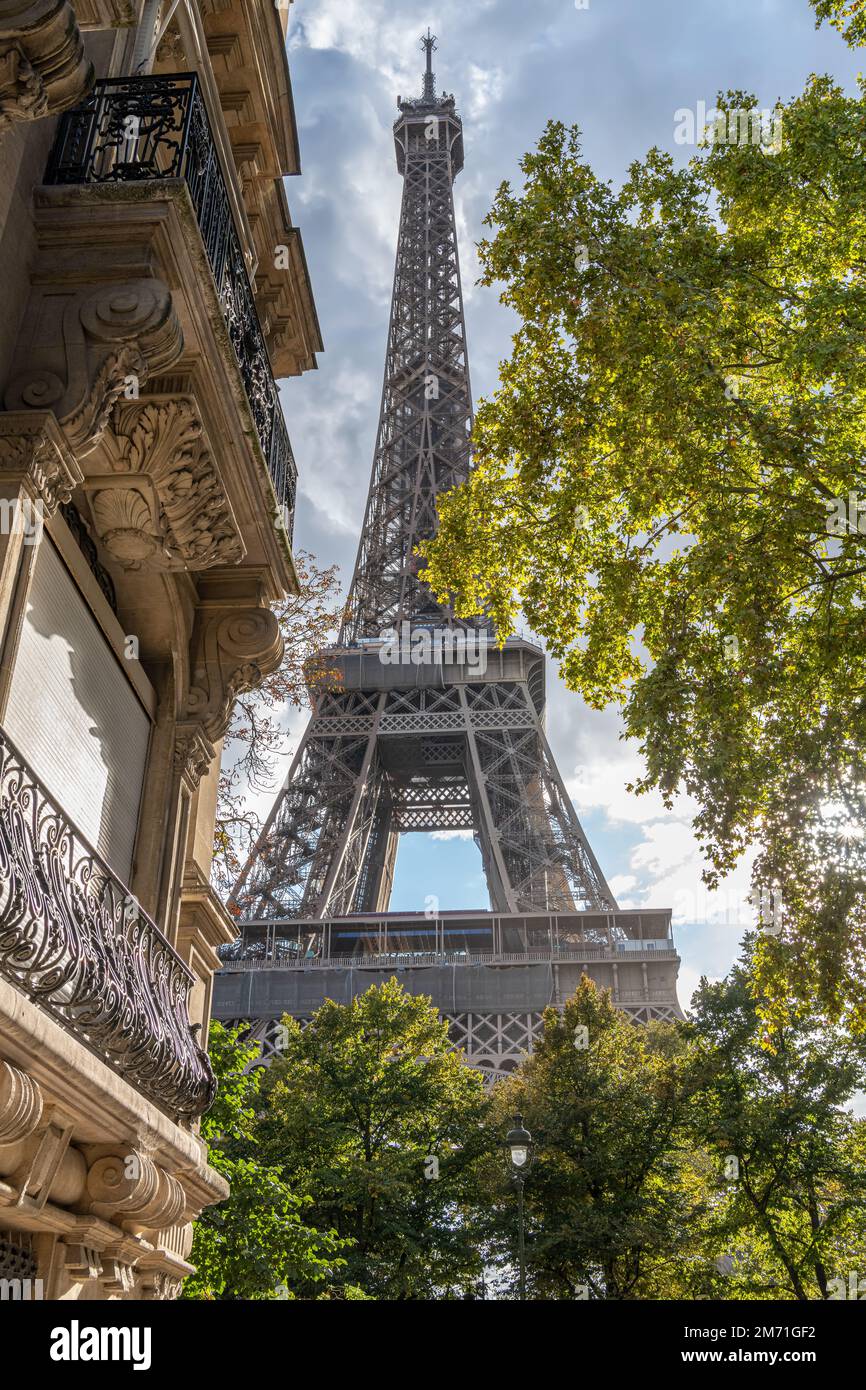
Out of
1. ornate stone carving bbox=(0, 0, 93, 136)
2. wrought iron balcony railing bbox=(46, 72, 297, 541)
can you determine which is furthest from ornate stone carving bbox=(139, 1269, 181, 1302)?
ornate stone carving bbox=(0, 0, 93, 136)

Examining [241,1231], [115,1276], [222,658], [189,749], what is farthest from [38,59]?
[241,1231]

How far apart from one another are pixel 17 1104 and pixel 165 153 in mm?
6996

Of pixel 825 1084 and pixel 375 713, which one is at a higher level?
pixel 375 713

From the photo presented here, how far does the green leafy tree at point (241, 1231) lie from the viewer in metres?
18.3

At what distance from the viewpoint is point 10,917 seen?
5715mm

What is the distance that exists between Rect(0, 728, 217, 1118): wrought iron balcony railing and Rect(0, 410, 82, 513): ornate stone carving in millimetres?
1667

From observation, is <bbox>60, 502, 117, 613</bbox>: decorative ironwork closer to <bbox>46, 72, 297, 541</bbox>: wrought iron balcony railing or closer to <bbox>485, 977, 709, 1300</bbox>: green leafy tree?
<bbox>46, 72, 297, 541</bbox>: wrought iron balcony railing

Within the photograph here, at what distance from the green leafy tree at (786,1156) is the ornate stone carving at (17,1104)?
20.2 metres

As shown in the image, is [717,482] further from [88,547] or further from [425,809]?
[425,809]

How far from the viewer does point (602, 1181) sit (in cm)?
2625

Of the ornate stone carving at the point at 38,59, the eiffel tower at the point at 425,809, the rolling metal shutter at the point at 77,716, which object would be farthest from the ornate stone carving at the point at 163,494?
the eiffel tower at the point at 425,809

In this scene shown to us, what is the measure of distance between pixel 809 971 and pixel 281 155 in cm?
1114

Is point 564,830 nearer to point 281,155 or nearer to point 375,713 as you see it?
point 375,713

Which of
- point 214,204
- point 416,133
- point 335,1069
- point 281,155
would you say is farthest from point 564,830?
point 416,133
